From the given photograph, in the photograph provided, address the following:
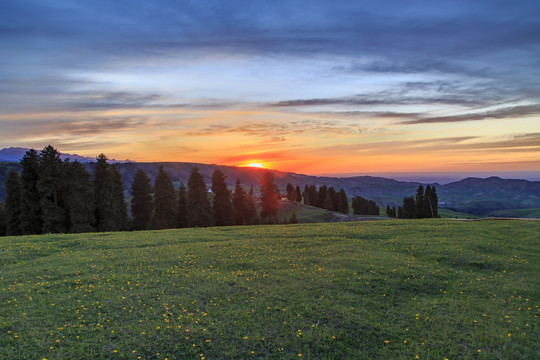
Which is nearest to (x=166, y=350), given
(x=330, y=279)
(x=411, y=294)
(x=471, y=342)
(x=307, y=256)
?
(x=330, y=279)

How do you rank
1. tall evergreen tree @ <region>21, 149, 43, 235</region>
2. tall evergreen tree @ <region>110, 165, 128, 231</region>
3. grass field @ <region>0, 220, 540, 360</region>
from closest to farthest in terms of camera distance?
grass field @ <region>0, 220, 540, 360</region>
tall evergreen tree @ <region>21, 149, 43, 235</region>
tall evergreen tree @ <region>110, 165, 128, 231</region>

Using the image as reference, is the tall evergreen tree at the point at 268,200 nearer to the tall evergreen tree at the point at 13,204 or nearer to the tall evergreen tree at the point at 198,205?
the tall evergreen tree at the point at 198,205

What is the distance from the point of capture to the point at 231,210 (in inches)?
2596

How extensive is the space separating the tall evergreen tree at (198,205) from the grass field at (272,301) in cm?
3621

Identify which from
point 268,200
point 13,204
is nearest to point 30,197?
point 13,204

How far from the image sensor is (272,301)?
1334 centimetres

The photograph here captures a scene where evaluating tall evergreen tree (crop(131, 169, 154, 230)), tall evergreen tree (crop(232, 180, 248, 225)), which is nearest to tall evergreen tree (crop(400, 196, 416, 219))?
tall evergreen tree (crop(232, 180, 248, 225))

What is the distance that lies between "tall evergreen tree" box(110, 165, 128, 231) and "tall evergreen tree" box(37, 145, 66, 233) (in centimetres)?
770

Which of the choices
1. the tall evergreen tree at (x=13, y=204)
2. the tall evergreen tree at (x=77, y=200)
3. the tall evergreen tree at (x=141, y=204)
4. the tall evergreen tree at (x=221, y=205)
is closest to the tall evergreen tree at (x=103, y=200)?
the tall evergreen tree at (x=77, y=200)

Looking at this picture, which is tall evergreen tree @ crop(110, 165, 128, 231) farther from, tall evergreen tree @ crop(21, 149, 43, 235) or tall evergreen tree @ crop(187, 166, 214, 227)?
tall evergreen tree @ crop(187, 166, 214, 227)

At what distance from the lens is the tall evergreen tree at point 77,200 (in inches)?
1866

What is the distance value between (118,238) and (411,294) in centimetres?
2584

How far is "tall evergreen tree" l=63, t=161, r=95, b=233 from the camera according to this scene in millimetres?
47406

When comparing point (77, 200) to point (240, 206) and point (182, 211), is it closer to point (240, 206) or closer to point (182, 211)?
point (182, 211)
